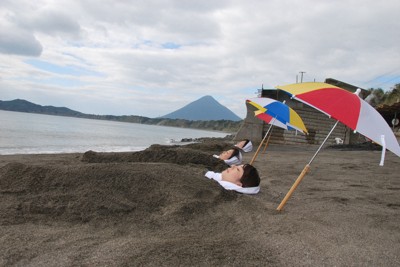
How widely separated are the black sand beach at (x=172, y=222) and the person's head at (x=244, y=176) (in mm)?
252

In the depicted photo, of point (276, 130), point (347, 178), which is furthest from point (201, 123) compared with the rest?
point (347, 178)

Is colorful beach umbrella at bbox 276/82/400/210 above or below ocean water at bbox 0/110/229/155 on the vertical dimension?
above

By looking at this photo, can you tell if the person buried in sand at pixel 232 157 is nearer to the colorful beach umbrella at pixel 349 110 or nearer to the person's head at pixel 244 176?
the person's head at pixel 244 176

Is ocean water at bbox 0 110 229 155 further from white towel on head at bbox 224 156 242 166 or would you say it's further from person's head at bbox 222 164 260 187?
person's head at bbox 222 164 260 187

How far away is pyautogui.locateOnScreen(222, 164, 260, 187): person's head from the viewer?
5828 mm

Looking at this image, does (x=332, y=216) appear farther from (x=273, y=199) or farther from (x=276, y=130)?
(x=276, y=130)

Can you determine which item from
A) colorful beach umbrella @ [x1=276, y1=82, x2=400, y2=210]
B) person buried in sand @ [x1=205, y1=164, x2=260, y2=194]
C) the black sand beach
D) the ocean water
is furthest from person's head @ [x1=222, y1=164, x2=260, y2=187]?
the ocean water

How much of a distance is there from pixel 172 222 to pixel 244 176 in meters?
2.05

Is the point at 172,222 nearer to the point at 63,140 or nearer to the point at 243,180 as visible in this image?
A: the point at 243,180

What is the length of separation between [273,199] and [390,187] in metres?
2.64

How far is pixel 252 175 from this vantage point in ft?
19.2

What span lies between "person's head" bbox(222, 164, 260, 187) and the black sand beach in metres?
0.25

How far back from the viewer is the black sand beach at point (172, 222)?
3197 millimetres

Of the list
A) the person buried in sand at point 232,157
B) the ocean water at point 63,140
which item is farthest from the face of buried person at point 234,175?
the ocean water at point 63,140
